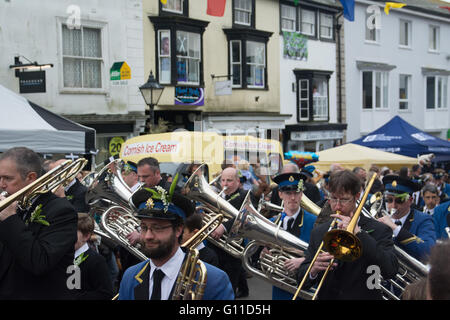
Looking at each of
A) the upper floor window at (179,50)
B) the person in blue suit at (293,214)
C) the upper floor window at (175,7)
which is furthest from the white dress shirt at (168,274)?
the upper floor window at (175,7)

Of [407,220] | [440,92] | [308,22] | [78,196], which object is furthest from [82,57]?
[440,92]

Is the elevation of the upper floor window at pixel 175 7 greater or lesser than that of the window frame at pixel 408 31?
lesser

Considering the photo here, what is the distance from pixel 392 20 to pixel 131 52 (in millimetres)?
17037

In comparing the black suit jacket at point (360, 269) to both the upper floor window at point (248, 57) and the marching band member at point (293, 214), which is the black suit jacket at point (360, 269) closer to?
the marching band member at point (293, 214)

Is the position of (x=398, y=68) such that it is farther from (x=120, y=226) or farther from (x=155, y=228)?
(x=155, y=228)

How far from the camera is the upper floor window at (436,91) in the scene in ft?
107

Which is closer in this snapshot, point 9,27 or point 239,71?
point 9,27

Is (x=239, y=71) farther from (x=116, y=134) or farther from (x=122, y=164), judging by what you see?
(x=122, y=164)

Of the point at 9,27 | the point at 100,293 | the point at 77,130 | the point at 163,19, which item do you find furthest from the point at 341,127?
the point at 100,293

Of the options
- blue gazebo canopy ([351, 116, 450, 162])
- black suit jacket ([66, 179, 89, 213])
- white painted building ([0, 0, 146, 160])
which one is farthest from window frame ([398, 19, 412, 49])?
black suit jacket ([66, 179, 89, 213])

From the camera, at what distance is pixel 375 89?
28.7 m

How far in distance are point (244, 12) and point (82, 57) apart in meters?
8.08

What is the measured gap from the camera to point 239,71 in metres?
21.9
